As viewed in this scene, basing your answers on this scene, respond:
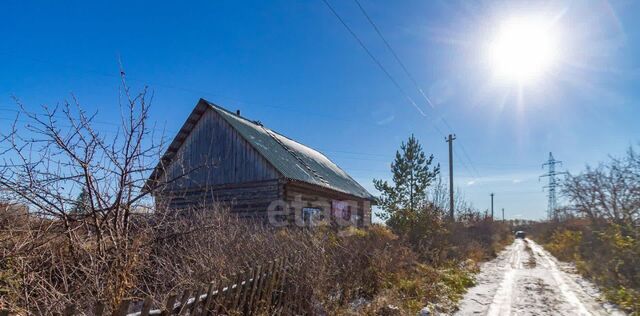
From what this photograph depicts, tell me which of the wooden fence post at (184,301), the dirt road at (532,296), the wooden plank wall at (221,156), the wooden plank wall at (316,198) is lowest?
the dirt road at (532,296)

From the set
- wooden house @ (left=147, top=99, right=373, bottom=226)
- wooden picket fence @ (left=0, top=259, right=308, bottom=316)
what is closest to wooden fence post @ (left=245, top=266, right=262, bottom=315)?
wooden picket fence @ (left=0, top=259, right=308, bottom=316)

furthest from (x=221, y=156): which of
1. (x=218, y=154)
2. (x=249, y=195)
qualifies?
(x=249, y=195)

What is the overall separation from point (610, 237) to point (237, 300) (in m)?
9.73

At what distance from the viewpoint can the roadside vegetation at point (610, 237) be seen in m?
7.22

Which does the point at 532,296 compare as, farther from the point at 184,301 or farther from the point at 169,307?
the point at 169,307

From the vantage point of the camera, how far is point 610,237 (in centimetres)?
849

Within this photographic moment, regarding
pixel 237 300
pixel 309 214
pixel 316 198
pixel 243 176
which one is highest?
pixel 243 176

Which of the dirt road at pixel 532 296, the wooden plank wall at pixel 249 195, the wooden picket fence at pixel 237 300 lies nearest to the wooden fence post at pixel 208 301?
the wooden picket fence at pixel 237 300

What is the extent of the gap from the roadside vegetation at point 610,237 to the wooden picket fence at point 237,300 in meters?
6.29

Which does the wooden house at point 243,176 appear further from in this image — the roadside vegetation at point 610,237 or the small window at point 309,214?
the roadside vegetation at point 610,237

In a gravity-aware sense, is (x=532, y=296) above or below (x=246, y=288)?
below

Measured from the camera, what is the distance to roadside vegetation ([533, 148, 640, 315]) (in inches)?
284

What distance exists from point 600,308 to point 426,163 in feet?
59.8

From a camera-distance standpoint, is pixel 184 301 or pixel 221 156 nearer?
A: pixel 184 301
